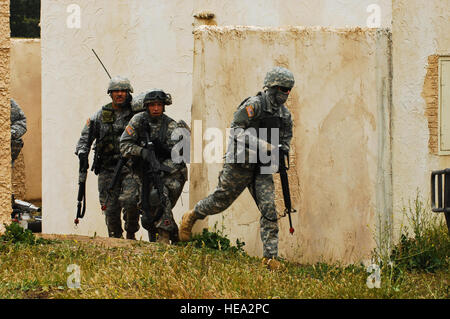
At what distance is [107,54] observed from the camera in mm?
11891

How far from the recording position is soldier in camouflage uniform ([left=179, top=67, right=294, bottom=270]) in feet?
25.8

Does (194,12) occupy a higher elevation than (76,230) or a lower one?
higher

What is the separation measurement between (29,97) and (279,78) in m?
9.05

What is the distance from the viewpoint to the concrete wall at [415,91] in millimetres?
9062

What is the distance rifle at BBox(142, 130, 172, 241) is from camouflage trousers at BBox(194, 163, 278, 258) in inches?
37.5

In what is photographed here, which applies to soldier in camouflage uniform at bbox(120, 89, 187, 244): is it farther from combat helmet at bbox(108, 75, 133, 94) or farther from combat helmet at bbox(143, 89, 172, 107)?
combat helmet at bbox(108, 75, 133, 94)

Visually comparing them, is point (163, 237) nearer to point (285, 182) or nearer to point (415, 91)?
point (285, 182)

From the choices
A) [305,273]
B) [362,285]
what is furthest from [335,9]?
[362,285]

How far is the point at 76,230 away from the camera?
12203 millimetres
